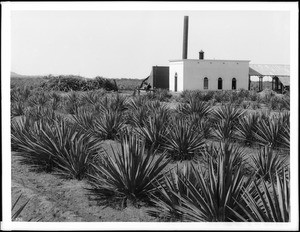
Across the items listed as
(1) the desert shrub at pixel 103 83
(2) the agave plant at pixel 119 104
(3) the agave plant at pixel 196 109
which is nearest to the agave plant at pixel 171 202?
(3) the agave plant at pixel 196 109

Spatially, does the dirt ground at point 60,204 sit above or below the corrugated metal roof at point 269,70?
below

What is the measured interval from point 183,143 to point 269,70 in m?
38.5

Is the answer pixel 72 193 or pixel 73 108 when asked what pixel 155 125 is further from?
pixel 73 108

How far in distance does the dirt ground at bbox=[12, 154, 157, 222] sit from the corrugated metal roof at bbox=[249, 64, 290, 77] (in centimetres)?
3877

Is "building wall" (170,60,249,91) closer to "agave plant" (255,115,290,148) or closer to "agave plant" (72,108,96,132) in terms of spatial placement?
"agave plant" (72,108,96,132)

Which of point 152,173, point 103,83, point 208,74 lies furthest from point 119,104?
point 103,83

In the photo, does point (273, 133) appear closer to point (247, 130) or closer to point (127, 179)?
point (247, 130)

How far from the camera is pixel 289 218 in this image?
4.49 metres

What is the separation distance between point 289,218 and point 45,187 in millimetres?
4393

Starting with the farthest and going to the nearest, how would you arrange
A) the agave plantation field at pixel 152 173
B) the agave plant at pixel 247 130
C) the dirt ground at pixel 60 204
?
1. the agave plant at pixel 247 130
2. the dirt ground at pixel 60 204
3. the agave plantation field at pixel 152 173

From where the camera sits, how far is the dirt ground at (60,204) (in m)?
5.93

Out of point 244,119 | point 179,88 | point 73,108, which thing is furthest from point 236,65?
point 244,119

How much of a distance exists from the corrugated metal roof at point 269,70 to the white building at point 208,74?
2.40m

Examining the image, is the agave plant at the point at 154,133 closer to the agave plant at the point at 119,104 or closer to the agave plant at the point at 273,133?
the agave plant at the point at 273,133
